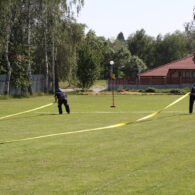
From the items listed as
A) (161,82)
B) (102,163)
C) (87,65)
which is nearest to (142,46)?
(161,82)

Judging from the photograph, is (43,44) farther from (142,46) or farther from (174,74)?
(142,46)

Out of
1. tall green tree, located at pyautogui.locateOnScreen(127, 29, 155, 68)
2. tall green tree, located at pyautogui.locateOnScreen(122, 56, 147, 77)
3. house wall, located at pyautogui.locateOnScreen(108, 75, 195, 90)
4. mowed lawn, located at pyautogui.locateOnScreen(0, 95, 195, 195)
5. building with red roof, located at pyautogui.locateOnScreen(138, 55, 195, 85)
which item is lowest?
mowed lawn, located at pyautogui.locateOnScreen(0, 95, 195, 195)

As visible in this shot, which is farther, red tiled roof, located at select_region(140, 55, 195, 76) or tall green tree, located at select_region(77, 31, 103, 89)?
red tiled roof, located at select_region(140, 55, 195, 76)

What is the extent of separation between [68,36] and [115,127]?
3351cm

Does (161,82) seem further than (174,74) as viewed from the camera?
No

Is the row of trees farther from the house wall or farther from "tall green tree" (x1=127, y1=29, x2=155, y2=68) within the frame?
"tall green tree" (x1=127, y1=29, x2=155, y2=68)

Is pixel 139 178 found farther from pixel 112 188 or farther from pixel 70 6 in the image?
pixel 70 6

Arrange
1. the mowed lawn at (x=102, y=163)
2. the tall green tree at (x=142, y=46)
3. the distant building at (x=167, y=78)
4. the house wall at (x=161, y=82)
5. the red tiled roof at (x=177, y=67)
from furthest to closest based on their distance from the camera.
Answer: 1. the tall green tree at (x=142, y=46)
2. the red tiled roof at (x=177, y=67)
3. the distant building at (x=167, y=78)
4. the house wall at (x=161, y=82)
5. the mowed lawn at (x=102, y=163)

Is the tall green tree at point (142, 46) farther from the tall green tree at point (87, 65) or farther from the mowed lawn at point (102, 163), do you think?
the mowed lawn at point (102, 163)

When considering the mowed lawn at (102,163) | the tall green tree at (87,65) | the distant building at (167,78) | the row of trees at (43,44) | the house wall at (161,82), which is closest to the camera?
the mowed lawn at (102,163)

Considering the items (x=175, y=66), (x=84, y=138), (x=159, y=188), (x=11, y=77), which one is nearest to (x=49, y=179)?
(x=159, y=188)

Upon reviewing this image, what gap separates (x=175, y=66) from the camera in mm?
67625

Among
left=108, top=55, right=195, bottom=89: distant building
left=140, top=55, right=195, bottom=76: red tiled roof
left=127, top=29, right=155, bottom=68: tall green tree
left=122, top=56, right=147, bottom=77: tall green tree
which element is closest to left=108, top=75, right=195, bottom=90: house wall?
left=108, top=55, right=195, bottom=89: distant building

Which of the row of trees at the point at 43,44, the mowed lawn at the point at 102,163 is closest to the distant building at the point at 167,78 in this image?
the row of trees at the point at 43,44
